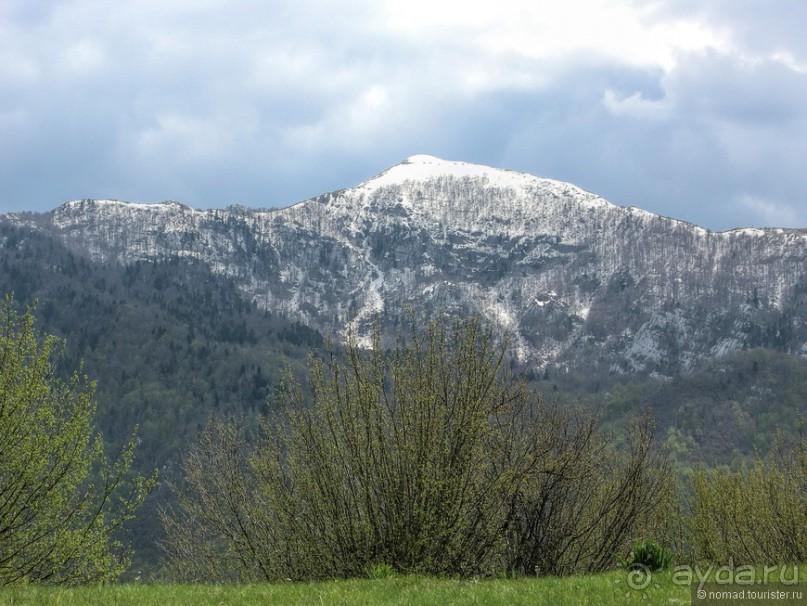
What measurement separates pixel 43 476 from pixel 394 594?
11.4 m

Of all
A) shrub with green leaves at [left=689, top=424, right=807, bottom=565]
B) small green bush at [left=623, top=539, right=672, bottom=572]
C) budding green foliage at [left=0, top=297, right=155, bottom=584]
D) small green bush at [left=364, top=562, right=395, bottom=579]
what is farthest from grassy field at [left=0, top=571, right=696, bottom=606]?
shrub with green leaves at [left=689, top=424, right=807, bottom=565]

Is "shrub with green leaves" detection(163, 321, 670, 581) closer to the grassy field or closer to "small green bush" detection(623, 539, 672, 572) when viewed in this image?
the grassy field

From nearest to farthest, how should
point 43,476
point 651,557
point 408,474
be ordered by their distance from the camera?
point 651,557, point 43,476, point 408,474

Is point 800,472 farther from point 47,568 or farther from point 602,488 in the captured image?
point 47,568

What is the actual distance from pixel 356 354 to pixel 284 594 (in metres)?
9.66

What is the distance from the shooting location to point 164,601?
14.8m

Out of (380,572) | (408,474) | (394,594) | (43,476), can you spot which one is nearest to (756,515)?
(408,474)

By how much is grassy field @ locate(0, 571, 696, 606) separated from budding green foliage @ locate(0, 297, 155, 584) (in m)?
4.35

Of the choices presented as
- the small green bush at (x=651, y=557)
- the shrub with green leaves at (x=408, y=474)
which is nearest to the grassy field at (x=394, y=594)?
the small green bush at (x=651, y=557)

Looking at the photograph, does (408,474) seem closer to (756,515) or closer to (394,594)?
Result: (394,594)

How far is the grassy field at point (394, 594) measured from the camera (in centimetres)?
1365

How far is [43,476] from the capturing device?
2100 centimetres

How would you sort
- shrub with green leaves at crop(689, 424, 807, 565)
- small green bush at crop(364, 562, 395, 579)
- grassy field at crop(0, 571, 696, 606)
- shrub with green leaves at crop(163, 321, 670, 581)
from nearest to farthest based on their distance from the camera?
grassy field at crop(0, 571, 696, 606), small green bush at crop(364, 562, 395, 579), shrub with green leaves at crop(163, 321, 670, 581), shrub with green leaves at crop(689, 424, 807, 565)

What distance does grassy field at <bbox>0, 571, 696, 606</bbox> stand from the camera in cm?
1365
